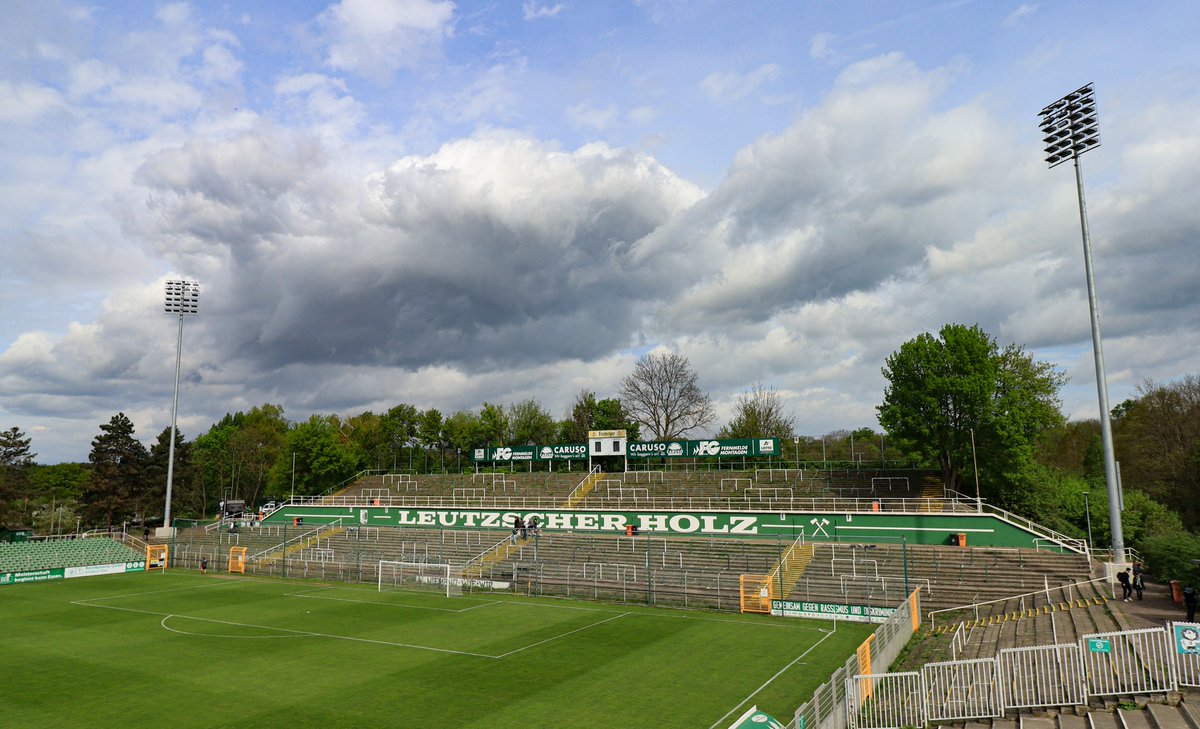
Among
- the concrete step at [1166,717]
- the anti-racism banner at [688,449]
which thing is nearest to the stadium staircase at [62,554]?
the anti-racism banner at [688,449]

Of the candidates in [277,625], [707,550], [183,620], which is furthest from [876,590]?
[183,620]

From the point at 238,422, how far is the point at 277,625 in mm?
118845

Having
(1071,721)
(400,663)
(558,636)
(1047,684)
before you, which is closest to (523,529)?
(558,636)

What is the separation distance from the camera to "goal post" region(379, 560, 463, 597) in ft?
126

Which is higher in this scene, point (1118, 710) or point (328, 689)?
point (1118, 710)

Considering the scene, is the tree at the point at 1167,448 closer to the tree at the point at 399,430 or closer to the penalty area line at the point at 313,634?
the penalty area line at the point at 313,634

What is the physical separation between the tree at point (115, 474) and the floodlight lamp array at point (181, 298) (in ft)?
55.9

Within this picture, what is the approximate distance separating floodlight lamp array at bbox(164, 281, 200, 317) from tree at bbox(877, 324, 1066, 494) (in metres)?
52.2

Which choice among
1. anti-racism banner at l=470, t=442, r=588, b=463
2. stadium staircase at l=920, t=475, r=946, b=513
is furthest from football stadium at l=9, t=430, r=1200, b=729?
anti-racism banner at l=470, t=442, r=588, b=463

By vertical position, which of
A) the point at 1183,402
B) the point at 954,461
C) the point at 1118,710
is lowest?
the point at 1118,710

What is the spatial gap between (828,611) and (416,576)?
73.4 feet

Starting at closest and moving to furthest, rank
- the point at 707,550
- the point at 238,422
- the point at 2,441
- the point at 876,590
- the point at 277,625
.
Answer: the point at 277,625 → the point at 876,590 → the point at 707,550 → the point at 2,441 → the point at 238,422

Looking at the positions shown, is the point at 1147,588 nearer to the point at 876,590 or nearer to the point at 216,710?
the point at 876,590

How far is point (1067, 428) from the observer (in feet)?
275
